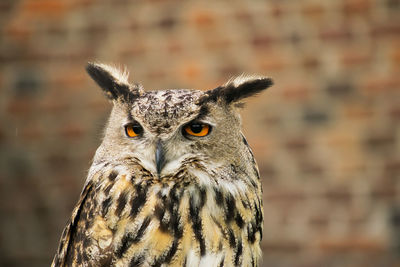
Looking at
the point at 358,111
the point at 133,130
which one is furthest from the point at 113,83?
the point at 358,111

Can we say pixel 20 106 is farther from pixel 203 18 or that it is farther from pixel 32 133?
pixel 203 18

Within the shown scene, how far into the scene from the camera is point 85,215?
5.63 feet

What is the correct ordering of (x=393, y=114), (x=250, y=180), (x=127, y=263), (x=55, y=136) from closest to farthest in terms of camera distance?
(x=127, y=263) → (x=250, y=180) → (x=393, y=114) → (x=55, y=136)

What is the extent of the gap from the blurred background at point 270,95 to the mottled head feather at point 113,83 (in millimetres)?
1511

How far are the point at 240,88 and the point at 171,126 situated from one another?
263 millimetres

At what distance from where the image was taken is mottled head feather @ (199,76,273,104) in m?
1.82

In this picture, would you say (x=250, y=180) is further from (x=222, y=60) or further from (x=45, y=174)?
(x=45, y=174)

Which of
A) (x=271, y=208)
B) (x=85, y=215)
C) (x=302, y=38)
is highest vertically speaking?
(x=302, y=38)

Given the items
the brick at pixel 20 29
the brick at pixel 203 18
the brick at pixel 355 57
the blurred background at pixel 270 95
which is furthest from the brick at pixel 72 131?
the brick at pixel 355 57

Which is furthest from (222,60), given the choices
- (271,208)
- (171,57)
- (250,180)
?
(250,180)

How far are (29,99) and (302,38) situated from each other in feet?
4.93

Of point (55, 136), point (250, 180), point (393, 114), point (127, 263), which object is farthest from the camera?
point (55, 136)

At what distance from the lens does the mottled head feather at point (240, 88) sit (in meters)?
1.82

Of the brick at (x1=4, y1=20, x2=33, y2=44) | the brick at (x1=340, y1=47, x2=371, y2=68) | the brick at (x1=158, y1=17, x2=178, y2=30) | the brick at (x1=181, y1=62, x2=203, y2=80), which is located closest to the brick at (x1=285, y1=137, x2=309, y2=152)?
the brick at (x1=340, y1=47, x2=371, y2=68)
